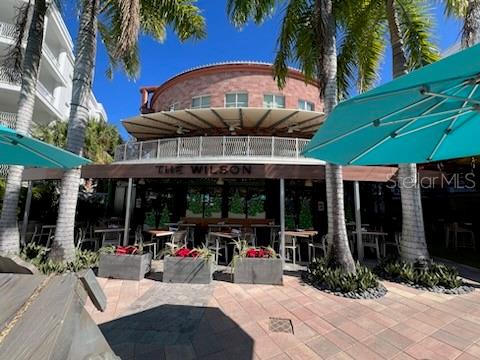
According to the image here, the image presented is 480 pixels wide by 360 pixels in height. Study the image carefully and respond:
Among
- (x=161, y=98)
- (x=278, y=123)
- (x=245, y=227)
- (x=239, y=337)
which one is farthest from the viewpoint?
(x=161, y=98)

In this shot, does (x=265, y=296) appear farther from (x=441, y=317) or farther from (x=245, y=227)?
(x=245, y=227)

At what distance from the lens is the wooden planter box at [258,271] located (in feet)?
19.6

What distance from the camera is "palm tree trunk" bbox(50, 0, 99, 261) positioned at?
21.5 feet

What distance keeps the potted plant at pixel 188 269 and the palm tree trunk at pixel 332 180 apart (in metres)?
3.12

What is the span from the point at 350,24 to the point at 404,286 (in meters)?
8.16

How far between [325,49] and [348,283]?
19.2ft

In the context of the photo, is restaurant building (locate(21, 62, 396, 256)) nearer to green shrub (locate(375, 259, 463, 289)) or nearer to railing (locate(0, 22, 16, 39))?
green shrub (locate(375, 259, 463, 289))

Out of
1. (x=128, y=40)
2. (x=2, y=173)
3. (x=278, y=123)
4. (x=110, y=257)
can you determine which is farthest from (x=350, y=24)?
(x=2, y=173)

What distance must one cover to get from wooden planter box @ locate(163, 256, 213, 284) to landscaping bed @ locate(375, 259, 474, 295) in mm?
4629

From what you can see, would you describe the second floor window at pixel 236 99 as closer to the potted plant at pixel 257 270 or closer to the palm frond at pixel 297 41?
the palm frond at pixel 297 41

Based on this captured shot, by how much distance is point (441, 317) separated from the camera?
4367 millimetres

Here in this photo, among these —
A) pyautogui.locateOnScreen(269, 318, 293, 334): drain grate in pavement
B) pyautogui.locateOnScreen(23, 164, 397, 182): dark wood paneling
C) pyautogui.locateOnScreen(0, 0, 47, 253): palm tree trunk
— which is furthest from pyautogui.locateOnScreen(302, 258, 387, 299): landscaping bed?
pyautogui.locateOnScreen(0, 0, 47, 253): palm tree trunk

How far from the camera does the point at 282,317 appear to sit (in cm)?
436

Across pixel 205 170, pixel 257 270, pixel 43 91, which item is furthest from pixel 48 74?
pixel 257 270
